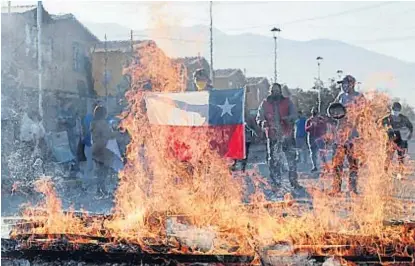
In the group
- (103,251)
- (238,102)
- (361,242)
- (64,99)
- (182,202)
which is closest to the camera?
(361,242)

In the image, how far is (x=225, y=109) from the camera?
24.1ft

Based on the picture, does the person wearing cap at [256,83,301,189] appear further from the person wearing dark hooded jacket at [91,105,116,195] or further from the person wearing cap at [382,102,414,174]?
the person wearing dark hooded jacket at [91,105,116,195]

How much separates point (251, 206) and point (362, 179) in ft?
14.3

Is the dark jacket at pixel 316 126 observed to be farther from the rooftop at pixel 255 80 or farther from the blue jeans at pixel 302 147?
the rooftop at pixel 255 80

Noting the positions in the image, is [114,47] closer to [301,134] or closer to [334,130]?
[301,134]

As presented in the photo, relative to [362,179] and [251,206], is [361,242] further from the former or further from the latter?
[362,179]

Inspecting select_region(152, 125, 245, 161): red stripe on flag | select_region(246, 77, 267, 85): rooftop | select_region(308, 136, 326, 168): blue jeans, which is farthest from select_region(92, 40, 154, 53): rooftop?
select_region(152, 125, 245, 161): red stripe on flag

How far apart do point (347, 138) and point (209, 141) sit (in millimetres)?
2037

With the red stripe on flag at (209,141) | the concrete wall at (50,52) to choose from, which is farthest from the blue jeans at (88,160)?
the red stripe on flag at (209,141)

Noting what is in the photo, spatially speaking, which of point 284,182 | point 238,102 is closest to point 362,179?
point 284,182

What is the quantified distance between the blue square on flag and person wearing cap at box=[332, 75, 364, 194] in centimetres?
169

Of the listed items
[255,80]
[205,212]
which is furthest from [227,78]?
[205,212]

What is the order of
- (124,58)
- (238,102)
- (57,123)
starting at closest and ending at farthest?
(238,102) → (57,123) → (124,58)

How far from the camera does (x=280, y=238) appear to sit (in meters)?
4.64
